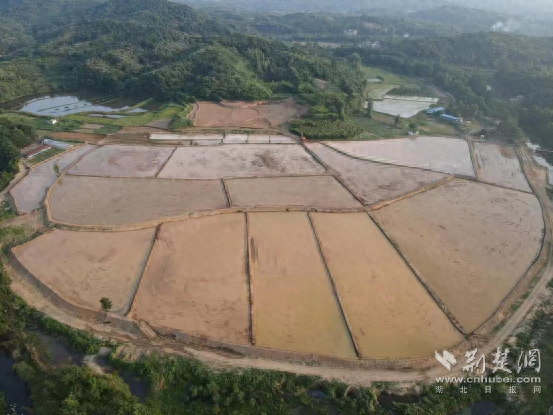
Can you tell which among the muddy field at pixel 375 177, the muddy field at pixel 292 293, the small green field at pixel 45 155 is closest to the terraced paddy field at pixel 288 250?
the muddy field at pixel 292 293

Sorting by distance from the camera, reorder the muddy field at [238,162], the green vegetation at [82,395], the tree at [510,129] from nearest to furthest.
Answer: the green vegetation at [82,395] → the muddy field at [238,162] → the tree at [510,129]

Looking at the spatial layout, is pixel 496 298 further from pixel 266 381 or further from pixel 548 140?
pixel 548 140

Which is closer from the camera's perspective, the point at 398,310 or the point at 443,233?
the point at 398,310

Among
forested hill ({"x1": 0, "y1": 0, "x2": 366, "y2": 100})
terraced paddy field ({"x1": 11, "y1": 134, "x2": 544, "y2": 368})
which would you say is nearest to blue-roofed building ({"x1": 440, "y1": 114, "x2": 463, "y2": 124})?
terraced paddy field ({"x1": 11, "y1": 134, "x2": 544, "y2": 368})

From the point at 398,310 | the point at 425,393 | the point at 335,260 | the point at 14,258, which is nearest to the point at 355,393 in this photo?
the point at 425,393

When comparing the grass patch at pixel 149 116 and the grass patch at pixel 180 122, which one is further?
the grass patch at pixel 149 116

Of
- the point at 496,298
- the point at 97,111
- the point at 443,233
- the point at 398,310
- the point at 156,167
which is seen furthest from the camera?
the point at 97,111

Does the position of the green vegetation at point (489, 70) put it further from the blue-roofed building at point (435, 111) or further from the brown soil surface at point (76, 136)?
the brown soil surface at point (76, 136)

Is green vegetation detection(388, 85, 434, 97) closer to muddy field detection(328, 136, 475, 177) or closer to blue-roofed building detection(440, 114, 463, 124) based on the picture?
blue-roofed building detection(440, 114, 463, 124)
